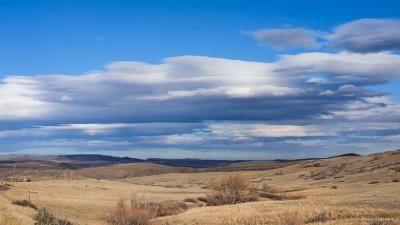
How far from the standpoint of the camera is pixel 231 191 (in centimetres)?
4750

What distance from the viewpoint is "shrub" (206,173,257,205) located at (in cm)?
4678

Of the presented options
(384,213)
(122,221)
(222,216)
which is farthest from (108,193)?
(384,213)

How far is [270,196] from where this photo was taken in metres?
52.2

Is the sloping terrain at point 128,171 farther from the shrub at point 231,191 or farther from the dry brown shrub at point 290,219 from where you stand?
the dry brown shrub at point 290,219

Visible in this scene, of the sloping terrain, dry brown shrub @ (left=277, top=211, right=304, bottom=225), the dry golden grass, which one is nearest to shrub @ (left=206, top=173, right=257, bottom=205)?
the dry golden grass

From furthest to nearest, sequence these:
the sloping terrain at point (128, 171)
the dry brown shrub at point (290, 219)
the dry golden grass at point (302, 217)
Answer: the sloping terrain at point (128, 171), the dry brown shrub at point (290, 219), the dry golden grass at point (302, 217)

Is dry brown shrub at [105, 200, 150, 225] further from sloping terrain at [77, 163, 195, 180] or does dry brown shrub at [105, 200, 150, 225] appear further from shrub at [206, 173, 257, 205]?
sloping terrain at [77, 163, 195, 180]

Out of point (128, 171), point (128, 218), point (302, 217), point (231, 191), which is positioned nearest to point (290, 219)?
point (302, 217)

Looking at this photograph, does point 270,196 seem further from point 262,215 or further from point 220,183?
point 262,215

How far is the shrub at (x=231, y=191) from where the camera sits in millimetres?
46781

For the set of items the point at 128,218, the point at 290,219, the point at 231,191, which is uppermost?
the point at 290,219

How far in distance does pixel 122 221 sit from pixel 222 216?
7818mm

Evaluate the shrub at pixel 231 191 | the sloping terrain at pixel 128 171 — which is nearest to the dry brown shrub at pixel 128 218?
the shrub at pixel 231 191

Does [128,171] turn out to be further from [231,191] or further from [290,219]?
[290,219]
